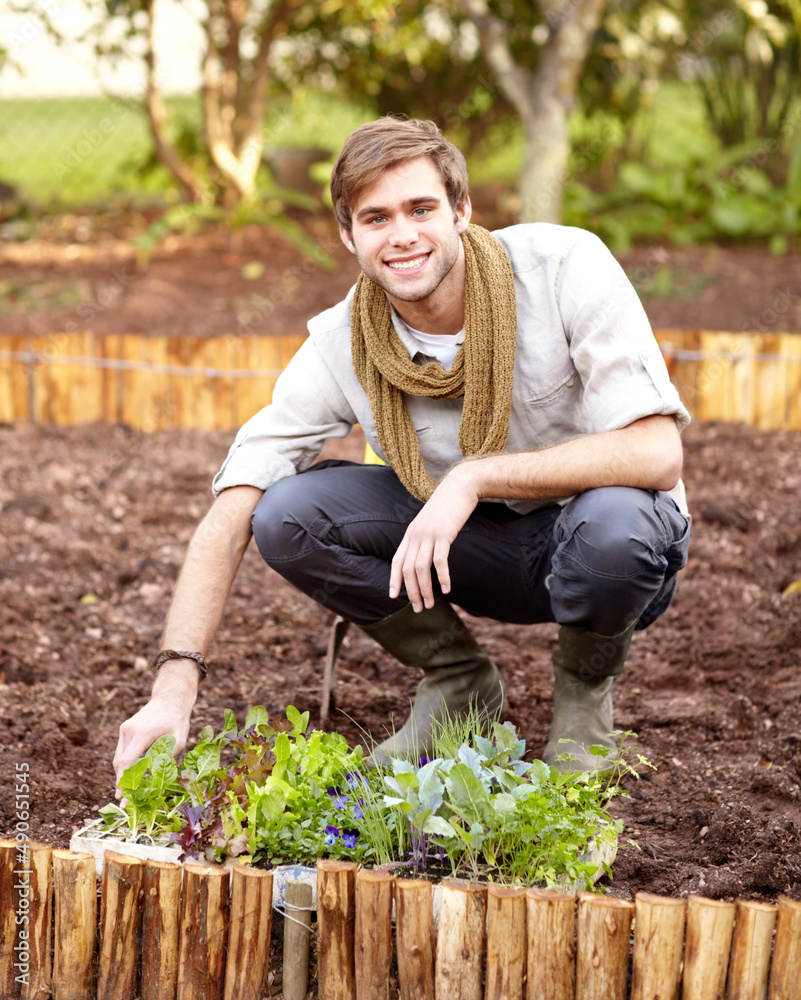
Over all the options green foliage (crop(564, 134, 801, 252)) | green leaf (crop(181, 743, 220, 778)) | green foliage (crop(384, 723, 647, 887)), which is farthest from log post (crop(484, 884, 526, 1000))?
green foliage (crop(564, 134, 801, 252))

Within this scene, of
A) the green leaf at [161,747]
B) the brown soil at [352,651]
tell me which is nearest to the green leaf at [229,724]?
the green leaf at [161,747]

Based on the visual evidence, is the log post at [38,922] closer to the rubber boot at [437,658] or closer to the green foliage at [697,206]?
the rubber boot at [437,658]

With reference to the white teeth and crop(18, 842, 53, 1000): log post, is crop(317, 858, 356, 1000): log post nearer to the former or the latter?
crop(18, 842, 53, 1000): log post

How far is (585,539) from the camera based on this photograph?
82.0 inches

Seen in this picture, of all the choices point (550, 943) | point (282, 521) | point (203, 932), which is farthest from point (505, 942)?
point (282, 521)

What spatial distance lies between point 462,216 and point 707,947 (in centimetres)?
159

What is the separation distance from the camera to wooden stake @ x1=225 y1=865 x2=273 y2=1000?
1.66 meters

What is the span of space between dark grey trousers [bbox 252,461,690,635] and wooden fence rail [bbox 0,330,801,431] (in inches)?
100

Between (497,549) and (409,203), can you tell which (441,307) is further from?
(497,549)

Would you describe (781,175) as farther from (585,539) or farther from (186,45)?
(585,539)

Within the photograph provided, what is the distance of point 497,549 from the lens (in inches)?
94.2

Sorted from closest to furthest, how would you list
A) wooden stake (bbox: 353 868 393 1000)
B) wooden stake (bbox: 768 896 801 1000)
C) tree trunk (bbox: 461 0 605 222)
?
wooden stake (bbox: 768 896 801 1000) → wooden stake (bbox: 353 868 393 1000) → tree trunk (bbox: 461 0 605 222)

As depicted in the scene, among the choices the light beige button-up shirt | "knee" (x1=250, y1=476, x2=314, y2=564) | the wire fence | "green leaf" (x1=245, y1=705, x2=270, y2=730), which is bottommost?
"green leaf" (x1=245, y1=705, x2=270, y2=730)

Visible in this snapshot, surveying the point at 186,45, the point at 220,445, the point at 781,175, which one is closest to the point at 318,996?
the point at 220,445
